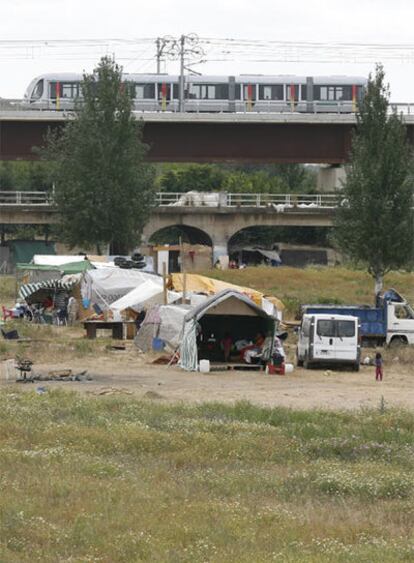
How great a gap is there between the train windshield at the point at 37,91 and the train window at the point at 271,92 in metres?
13.4

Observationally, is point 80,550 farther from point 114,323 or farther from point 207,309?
point 114,323

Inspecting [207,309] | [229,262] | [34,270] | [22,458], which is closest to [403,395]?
[207,309]

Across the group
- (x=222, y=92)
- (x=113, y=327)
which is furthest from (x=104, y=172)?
(x=113, y=327)

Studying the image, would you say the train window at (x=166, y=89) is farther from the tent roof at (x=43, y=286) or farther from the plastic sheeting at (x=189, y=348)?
the plastic sheeting at (x=189, y=348)

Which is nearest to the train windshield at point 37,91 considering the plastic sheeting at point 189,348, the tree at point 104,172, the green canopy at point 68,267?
the tree at point 104,172

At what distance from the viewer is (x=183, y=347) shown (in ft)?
115

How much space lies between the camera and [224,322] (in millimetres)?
37406

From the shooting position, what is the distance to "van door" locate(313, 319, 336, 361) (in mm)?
35188

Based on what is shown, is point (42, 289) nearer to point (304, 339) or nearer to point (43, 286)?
point (43, 286)

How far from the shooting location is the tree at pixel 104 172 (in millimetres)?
62219

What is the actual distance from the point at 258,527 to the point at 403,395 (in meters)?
16.0

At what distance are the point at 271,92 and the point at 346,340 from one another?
43176 mm

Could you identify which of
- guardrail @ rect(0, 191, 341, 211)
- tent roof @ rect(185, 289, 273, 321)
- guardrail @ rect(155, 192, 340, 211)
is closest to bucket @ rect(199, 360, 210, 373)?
tent roof @ rect(185, 289, 273, 321)

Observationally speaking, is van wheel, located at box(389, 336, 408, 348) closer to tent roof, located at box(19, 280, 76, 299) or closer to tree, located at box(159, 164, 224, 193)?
tent roof, located at box(19, 280, 76, 299)
